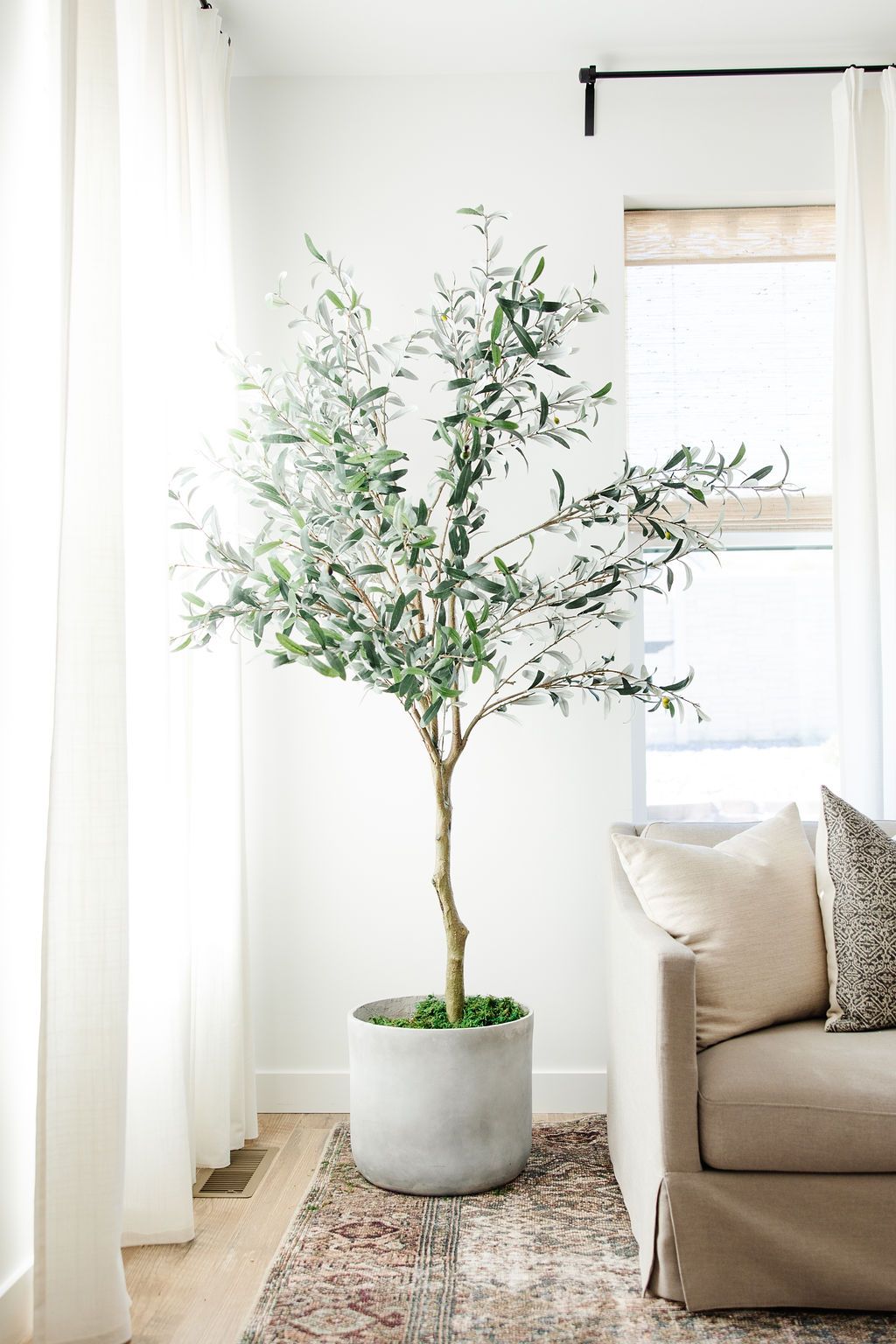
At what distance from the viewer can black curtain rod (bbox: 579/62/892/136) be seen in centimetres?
279

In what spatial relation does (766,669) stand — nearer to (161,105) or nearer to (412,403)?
(412,403)

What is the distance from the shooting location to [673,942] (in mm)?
1860

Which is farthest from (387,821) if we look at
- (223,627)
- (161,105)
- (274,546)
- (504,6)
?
(504,6)

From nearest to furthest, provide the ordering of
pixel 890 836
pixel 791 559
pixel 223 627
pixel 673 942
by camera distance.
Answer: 1. pixel 673 942
2. pixel 890 836
3. pixel 223 627
4. pixel 791 559

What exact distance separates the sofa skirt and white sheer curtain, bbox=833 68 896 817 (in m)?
1.12

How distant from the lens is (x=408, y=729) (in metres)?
2.84

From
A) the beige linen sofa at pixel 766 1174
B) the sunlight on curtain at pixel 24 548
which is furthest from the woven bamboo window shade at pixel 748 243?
the sunlight on curtain at pixel 24 548

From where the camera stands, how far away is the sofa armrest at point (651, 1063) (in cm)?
177

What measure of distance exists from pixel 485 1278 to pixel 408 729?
1341mm

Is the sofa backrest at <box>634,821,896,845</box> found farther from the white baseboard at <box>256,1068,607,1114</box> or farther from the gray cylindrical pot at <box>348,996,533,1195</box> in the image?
the white baseboard at <box>256,1068,607,1114</box>

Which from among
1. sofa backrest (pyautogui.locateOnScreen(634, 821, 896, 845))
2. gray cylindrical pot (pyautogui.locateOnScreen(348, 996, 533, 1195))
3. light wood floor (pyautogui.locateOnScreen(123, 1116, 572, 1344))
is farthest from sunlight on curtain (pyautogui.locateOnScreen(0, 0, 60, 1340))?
sofa backrest (pyautogui.locateOnScreen(634, 821, 896, 845))

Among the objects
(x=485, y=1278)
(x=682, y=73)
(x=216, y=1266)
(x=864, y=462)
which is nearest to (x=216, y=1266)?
(x=216, y=1266)

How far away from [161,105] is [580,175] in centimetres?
118

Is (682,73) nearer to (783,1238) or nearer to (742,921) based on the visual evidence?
(742,921)
